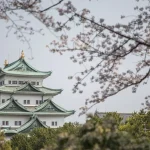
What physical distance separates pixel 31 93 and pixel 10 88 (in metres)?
2.20

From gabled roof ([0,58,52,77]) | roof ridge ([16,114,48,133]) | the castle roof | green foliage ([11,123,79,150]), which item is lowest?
green foliage ([11,123,79,150])

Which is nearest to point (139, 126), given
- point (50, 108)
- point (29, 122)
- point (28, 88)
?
point (29, 122)

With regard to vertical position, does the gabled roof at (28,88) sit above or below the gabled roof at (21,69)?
below

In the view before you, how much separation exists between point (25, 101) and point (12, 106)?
287 cm

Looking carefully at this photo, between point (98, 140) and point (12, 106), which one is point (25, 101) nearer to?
point (12, 106)

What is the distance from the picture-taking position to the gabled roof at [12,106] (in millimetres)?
35188

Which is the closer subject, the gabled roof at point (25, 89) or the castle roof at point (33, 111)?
the castle roof at point (33, 111)

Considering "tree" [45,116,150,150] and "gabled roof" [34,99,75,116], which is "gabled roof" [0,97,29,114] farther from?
"tree" [45,116,150,150]

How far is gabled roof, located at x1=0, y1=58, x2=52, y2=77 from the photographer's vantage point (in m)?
38.5

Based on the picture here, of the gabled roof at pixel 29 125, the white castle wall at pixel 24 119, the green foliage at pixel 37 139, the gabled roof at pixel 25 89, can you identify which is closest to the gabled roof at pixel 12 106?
the white castle wall at pixel 24 119

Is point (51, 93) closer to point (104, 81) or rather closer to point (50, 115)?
point (50, 115)

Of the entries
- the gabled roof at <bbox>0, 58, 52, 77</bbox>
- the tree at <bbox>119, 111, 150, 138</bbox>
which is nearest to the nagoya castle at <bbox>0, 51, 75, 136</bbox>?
the gabled roof at <bbox>0, 58, 52, 77</bbox>

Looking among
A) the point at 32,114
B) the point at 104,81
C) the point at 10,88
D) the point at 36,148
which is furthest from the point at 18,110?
the point at 104,81

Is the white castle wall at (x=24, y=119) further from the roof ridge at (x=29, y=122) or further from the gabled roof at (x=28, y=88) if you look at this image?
the gabled roof at (x=28, y=88)
